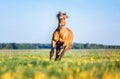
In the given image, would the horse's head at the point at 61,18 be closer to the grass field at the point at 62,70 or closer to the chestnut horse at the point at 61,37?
the chestnut horse at the point at 61,37

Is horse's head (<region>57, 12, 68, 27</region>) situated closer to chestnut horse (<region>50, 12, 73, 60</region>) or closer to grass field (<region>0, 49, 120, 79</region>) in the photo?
chestnut horse (<region>50, 12, 73, 60</region>)

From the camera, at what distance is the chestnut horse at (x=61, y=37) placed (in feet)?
58.3

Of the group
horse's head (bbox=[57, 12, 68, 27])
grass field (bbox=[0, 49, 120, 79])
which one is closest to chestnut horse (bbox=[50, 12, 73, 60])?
horse's head (bbox=[57, 12, 68, 27])

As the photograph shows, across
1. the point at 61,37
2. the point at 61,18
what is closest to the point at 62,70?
the point at 61,37

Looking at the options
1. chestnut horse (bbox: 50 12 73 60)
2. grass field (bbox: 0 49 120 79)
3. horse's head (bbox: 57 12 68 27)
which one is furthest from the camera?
horse's head (bbox: 57 12 68 27)

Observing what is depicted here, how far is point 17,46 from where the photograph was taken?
279ft

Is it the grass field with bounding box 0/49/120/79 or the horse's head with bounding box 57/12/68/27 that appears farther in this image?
the horse's head with bounding box 57/12/68/27

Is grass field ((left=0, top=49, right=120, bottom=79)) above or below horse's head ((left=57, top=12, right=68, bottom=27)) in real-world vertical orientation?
below

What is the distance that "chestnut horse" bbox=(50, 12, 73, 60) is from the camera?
17781mm

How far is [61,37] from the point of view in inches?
704

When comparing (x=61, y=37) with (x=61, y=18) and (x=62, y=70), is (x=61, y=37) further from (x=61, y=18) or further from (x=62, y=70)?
(x=62, y=70)

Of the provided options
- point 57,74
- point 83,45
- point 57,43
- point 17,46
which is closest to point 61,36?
point 57,43

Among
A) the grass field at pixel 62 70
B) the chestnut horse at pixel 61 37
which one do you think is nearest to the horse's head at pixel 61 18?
the chestnut horse at pixel 61 37

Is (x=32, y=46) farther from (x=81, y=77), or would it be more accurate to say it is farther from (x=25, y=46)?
(x=81, y=77)
